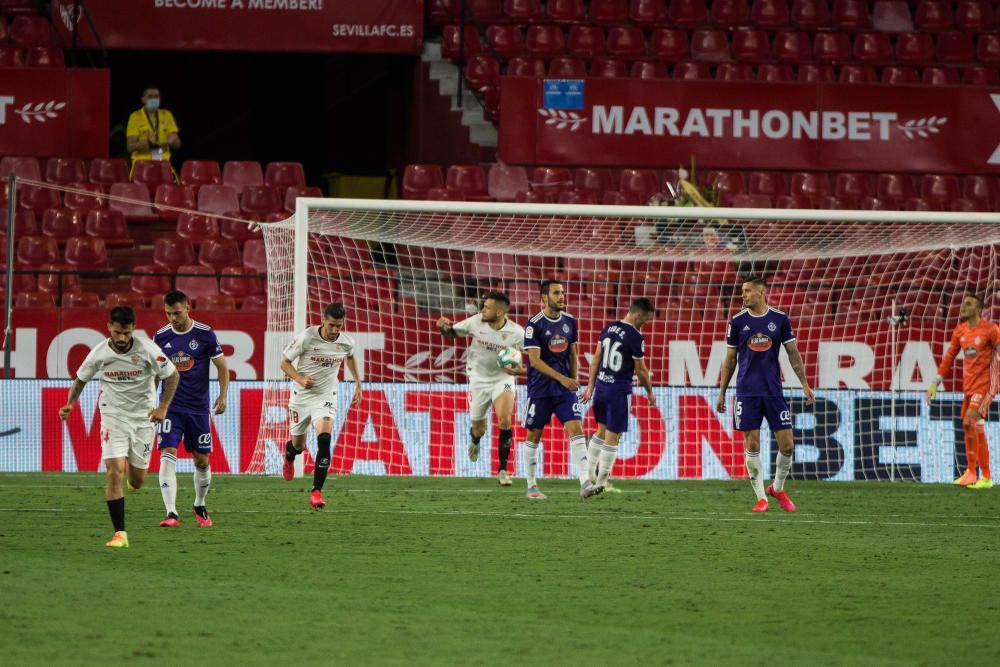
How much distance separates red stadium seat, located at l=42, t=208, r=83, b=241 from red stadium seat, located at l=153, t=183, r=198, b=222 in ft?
3.74

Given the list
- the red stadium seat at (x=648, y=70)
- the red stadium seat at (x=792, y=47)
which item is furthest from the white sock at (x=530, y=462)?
the red stadium seat at (x=792, y=47)

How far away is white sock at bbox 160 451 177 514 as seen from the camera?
438 inches

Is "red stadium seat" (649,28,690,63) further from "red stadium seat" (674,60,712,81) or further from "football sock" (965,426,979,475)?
"football sock" (965,426,979,475)

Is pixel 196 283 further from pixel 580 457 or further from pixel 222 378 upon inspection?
pixel 222 378

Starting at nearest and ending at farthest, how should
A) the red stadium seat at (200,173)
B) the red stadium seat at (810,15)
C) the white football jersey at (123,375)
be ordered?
1. the white football jersey at (123,375)
2. the red stadium seat at (200,173)
3. the red stadium seat at (810,15)

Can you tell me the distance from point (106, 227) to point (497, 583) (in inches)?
517

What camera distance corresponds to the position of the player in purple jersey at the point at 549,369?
1385cm

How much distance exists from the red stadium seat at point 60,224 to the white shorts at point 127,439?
10.6 metres

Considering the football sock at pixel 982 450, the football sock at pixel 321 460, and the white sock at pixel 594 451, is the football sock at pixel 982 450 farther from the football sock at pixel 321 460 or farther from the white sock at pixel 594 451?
the football sock at pixel 321 460

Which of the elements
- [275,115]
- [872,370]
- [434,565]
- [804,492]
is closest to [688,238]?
[872,370]

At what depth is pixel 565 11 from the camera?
950 inches

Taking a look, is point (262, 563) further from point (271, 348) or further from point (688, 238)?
point (688, 238)

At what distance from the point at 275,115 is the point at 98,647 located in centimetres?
2212

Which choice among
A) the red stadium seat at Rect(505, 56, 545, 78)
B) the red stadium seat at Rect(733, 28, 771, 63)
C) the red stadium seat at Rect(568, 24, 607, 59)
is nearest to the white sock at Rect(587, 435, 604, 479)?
the red stadium seat at Rect(505, 56, 545, 78)
